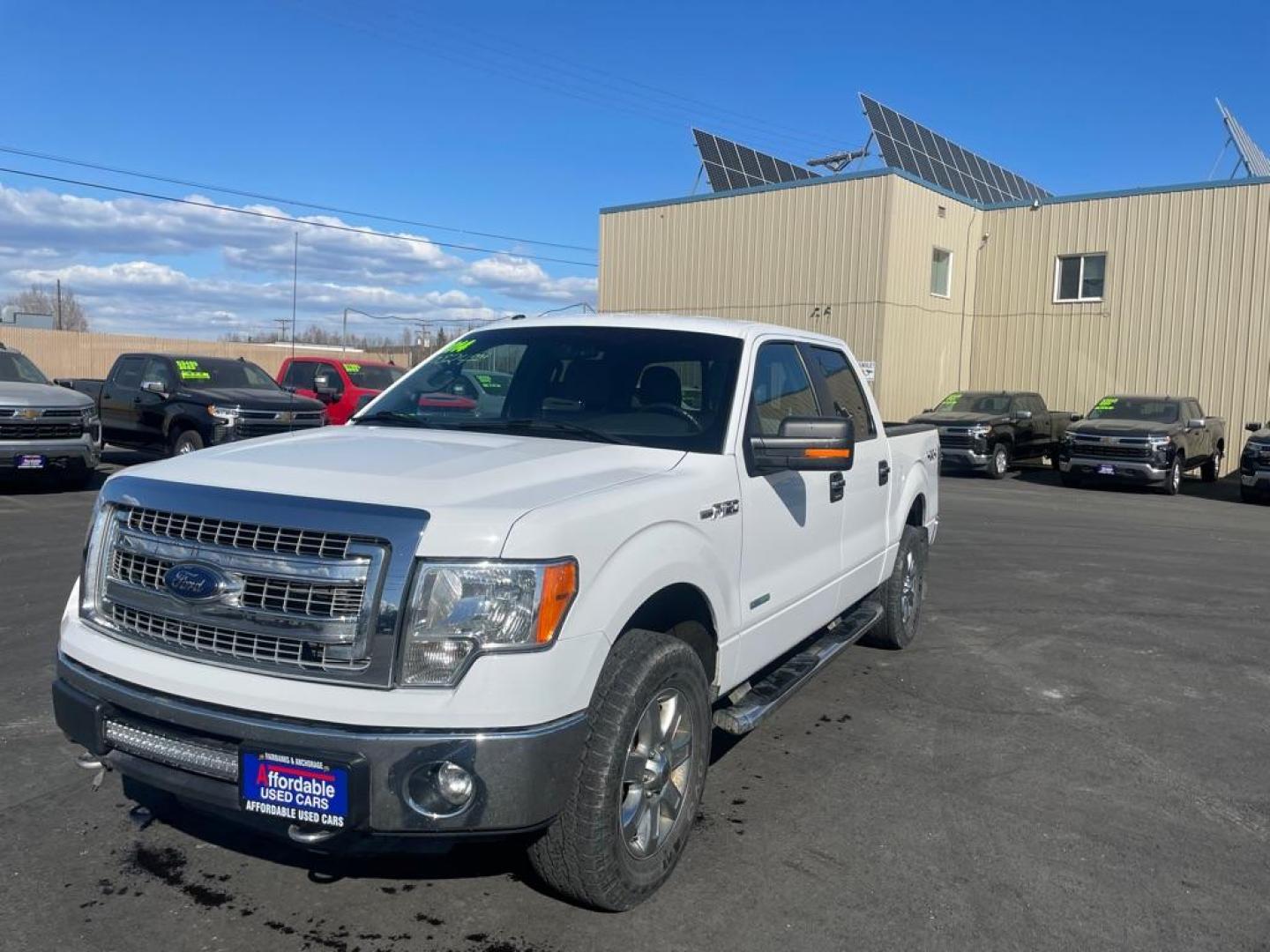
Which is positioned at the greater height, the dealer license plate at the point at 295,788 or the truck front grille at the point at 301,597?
the truck front grille at the point at 301,597

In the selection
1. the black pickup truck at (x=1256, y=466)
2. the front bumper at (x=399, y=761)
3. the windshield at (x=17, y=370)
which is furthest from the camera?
the black pickup truck at (x=1256, y=466)

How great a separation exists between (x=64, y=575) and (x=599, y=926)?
6562 mm

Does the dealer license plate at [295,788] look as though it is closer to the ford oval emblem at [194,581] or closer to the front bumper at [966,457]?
the ford oval emblem at [194,581]

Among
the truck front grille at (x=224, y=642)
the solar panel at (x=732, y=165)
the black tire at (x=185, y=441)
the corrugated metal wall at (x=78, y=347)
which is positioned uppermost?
the solar panel at (x=732, y=165)

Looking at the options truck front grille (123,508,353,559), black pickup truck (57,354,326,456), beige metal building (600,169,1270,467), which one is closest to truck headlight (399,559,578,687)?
truck front grille (123,508,353,559)

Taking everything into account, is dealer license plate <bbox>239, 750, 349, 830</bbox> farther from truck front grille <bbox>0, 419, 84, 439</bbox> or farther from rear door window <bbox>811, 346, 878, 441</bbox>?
truck front grille <bbox>0, 419, 84, 439</bbox>

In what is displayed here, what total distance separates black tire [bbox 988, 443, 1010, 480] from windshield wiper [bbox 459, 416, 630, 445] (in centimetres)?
1721

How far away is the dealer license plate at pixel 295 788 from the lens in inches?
110

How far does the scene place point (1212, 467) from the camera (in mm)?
21031

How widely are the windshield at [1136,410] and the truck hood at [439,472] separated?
58.2 ft

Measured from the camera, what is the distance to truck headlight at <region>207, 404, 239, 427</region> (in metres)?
14.3

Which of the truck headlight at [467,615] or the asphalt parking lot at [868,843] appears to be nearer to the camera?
the truck headlight at [467,615]

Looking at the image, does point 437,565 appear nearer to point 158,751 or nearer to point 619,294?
point 158,751

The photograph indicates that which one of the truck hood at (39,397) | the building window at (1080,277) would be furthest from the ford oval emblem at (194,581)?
the building window at (1080,277)
